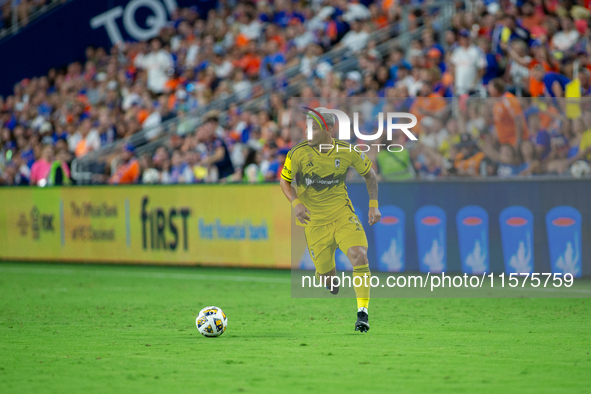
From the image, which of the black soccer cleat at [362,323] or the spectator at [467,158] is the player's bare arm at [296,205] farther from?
the spectator at [467,158]

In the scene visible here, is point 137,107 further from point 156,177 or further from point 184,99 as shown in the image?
point 156,177

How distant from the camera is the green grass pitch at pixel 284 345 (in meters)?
5.92

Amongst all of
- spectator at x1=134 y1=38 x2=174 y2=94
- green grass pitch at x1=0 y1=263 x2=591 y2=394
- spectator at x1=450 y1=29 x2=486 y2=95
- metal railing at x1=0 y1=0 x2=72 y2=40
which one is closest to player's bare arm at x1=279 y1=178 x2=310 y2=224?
green grass pitch at x1=0 y1=263 x2=591 y2=394

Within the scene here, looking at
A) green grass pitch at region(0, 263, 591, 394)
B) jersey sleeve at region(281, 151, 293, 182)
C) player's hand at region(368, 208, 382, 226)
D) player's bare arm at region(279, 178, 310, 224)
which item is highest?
jersey sleeve at region(281, 151, 293, 182)

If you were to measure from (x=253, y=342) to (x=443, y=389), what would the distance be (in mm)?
2624

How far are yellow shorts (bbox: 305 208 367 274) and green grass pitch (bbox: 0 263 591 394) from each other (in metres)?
0.68

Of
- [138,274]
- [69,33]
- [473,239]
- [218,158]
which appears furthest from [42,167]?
[473,239]

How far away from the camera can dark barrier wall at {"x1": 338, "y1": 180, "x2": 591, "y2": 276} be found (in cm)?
1278

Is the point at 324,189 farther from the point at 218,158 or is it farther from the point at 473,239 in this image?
the point at 218,158

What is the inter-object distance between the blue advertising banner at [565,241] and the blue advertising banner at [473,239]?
3.22 ft

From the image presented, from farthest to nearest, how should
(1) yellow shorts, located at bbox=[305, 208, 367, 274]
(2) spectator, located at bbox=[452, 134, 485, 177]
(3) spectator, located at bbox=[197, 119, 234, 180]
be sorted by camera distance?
1. (3) spectator, located at bbox=[197, 119, 234, 180]
2. (2) spectator, located at bbox=[452, 134, 485, 177]
3. (1) yellow shorts, located at bbox=[305, 208, 367, 274]

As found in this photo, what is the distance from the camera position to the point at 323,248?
9258 millimetres

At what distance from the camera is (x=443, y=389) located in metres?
5.59

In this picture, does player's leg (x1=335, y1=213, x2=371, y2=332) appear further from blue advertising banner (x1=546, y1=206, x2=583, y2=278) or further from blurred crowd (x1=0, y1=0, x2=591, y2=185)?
blue advertising banner (x1=546, y1=206, x2=583, y2=278)
